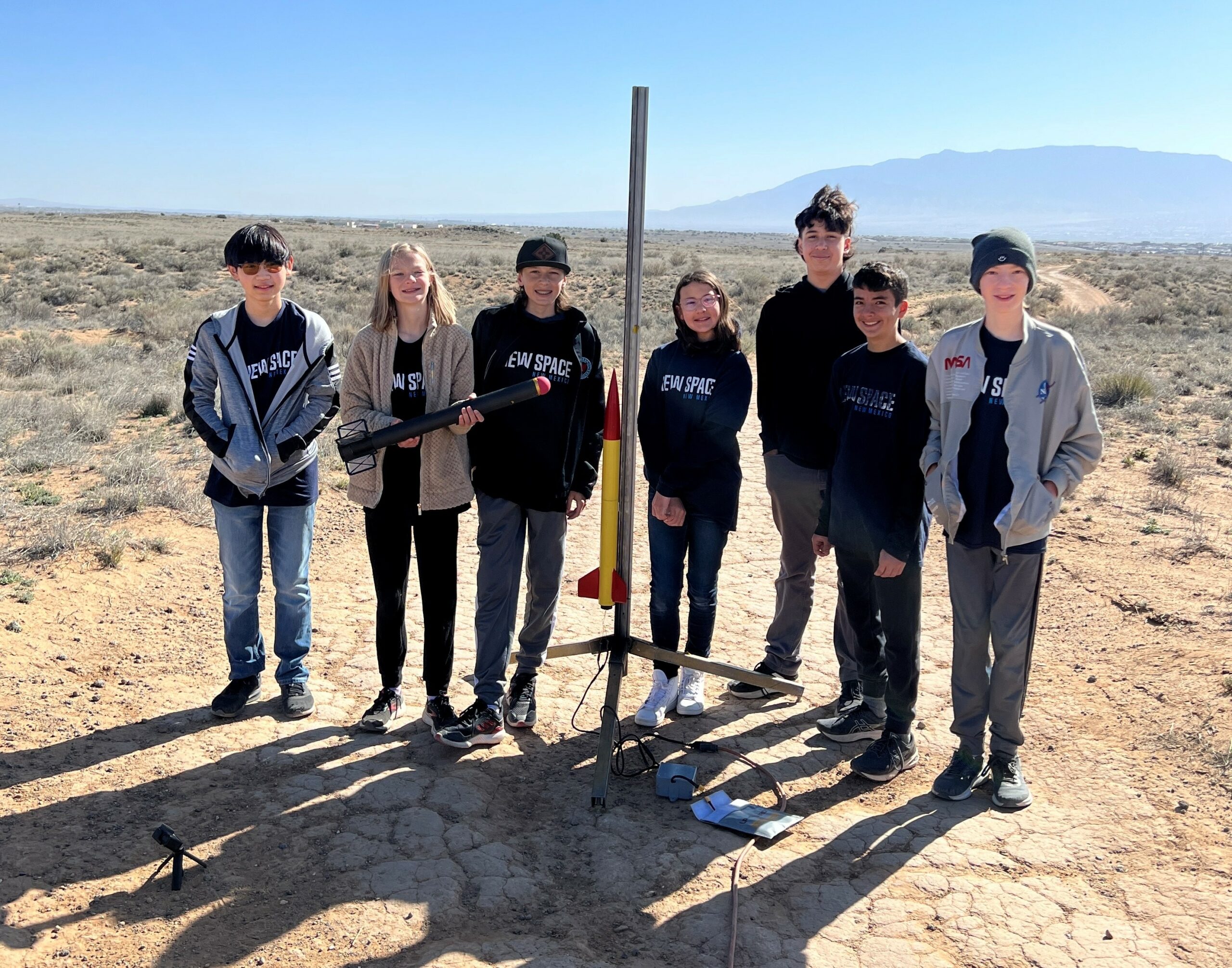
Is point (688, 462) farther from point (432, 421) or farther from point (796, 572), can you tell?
point (432, 421)

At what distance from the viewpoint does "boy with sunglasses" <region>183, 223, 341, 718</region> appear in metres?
4.15

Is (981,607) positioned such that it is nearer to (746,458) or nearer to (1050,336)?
(1050,336)

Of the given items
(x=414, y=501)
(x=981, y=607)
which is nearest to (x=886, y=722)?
(x=981, y=607)

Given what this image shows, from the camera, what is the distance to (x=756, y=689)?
4977 millimetres

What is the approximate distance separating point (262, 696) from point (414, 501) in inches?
57.0

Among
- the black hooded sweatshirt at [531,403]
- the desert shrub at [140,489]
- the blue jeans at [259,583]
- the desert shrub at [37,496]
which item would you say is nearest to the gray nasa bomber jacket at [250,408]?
the blue jeans at [259,583]

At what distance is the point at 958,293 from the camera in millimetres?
29938

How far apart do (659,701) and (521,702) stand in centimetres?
66

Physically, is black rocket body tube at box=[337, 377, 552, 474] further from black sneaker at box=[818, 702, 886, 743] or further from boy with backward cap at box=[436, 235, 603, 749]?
black sneaker at box=[818, 702, 886, 743]

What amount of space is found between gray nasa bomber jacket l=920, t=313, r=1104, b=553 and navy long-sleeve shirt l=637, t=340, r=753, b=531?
3.15 feet

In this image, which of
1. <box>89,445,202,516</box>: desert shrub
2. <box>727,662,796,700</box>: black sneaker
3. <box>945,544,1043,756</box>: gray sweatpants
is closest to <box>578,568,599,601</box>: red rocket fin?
<box>727,662,796,700</box>: black sneaker

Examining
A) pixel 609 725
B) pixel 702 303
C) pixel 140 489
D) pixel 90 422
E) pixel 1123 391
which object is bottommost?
pixel 609 725

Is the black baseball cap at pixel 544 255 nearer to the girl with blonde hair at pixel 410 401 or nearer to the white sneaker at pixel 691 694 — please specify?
the girl with blonde hair at pixel 410 401

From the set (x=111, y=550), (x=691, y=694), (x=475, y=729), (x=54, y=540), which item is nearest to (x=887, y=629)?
Result: (x=691, y=694)
